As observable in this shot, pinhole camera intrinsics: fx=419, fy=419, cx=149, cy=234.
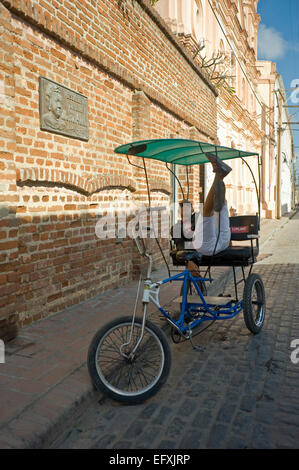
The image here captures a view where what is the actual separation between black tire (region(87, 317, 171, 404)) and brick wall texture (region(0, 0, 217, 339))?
1376 millimetres

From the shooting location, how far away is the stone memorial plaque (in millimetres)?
4992

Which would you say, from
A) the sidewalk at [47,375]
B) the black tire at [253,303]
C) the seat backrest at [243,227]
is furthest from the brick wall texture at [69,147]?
the black tire at [253,303]

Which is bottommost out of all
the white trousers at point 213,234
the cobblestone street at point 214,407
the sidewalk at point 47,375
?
the cobblestone street at point 214,407

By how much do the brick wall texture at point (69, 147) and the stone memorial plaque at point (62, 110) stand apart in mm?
83

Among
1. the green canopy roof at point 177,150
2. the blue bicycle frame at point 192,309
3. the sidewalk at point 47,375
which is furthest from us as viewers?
the green canopy roof at point 177,150

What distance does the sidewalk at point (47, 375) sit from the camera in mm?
2881

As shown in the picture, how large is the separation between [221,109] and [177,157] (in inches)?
501

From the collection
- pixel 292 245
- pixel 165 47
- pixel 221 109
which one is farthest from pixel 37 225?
pixel 221 109

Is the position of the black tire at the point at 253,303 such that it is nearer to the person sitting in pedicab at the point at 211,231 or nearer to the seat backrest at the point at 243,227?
the person sitting in pedicab at the point at 211,231

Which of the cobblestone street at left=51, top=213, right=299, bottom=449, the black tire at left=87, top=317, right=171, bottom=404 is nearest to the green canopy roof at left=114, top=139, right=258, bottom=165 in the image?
the black tire at left=87, top=317, right=171, bottom=404

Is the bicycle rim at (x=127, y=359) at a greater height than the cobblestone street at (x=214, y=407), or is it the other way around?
the bicycle rim at (x=127, y=359)

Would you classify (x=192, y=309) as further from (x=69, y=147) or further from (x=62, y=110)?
(x=62, y=110)

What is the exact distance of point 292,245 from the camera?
15.0m
